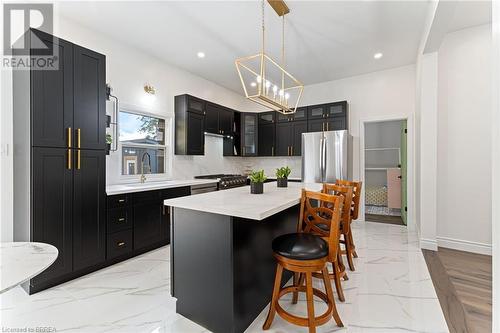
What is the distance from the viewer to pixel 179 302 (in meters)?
2.01

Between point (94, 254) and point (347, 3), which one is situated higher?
point (347, 3)

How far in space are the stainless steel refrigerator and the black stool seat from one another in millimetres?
2985

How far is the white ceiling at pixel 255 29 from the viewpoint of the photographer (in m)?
2.81

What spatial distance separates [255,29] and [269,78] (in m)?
1.98

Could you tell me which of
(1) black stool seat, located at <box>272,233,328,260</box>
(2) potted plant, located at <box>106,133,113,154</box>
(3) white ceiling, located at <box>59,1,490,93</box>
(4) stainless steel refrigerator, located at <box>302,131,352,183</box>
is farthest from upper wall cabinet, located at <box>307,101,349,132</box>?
(2) potted plant, located at <box>106,133,113,154</box>

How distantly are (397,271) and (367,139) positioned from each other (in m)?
4.36

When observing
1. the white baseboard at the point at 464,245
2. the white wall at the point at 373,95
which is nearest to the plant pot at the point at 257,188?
the white baseboard at the point at 464,245

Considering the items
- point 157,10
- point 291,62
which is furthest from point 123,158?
point 291,62

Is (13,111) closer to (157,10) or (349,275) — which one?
(157,10)

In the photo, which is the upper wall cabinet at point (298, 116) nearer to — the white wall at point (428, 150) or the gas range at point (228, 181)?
the gas range at point (228, 181)

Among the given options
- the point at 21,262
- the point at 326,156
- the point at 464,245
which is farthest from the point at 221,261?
the point at 464,245

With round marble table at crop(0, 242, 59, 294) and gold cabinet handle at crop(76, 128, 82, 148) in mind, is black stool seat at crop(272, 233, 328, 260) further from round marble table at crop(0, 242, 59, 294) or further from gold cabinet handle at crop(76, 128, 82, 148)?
gold cabinet handle at crop(76, 128, 82, 148)

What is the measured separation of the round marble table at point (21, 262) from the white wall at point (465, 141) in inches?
177

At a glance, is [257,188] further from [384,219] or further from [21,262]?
[384,219]
